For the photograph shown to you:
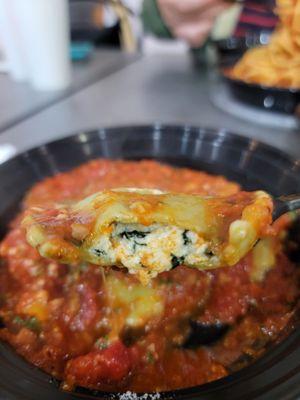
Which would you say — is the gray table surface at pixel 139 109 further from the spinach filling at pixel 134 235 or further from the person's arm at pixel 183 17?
the spinach filling at pixel 134 235

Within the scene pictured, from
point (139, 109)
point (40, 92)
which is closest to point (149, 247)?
point (139, 109)

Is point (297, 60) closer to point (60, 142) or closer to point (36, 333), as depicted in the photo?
point (60, 142)

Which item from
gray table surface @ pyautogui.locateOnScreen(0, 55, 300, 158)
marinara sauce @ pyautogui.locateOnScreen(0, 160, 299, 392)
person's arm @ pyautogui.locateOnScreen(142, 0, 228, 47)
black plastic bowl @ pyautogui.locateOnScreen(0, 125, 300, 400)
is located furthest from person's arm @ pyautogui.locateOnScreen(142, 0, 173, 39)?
marinara sauce @ pyautogui.locateOnScreen(0, 160, 299, 392)

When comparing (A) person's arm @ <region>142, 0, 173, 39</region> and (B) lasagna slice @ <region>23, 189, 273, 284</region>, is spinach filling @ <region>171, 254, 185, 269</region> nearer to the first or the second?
(B) lasagna slice @ <region>23, 189, 273, 284</region>

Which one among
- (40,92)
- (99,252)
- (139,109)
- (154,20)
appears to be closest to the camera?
(99,252)

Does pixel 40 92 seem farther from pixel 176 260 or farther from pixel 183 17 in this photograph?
pixel 176 260

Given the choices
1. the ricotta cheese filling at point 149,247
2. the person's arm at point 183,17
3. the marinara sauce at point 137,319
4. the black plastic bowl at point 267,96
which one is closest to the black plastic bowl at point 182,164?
the marinara sauce at point 137,319

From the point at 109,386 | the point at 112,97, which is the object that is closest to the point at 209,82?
the point at 112,97
